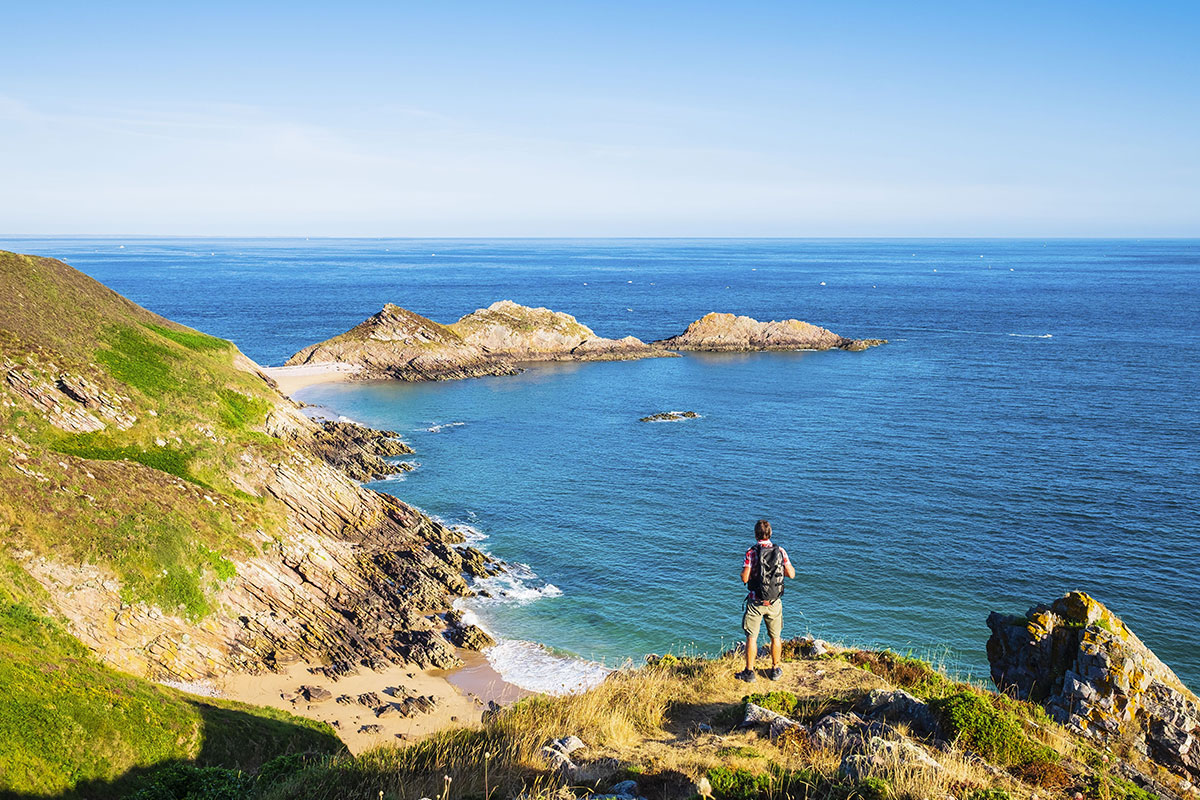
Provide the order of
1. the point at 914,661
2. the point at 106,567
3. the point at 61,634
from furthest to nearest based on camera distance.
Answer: the point at 106,567
the point at 61,634
the point at 914,661

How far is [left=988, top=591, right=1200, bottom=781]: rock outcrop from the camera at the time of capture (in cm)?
1380

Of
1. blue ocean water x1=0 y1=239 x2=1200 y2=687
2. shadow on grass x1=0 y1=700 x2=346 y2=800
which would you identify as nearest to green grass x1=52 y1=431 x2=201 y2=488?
shadow on grass x1=0 y1=700 x2=346 y2=800

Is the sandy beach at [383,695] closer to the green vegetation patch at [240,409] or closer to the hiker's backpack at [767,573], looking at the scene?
the hiker's backpack at [767,573]

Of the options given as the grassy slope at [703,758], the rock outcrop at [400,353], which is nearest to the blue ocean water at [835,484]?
the rock outcrop at [400,353]

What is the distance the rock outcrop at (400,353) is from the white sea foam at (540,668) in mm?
61041

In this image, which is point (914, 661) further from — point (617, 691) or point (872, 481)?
point (872, 481)

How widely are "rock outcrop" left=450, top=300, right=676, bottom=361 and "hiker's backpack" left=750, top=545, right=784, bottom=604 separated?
287 feet

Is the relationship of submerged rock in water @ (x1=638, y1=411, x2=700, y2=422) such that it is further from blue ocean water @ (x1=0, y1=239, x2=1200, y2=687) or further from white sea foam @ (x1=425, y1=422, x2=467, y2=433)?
white sea foam @ (x1=425, y1=422, x2=467, y2=433)

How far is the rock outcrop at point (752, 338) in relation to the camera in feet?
360

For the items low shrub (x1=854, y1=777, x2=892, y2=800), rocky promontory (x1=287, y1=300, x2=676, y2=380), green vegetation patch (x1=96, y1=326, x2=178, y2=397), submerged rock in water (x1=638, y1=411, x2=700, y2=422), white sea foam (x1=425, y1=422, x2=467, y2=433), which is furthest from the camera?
rocky promontory (x1=287, y1=300, x2=676, y2=380)

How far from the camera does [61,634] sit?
2245cm

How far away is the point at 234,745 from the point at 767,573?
14.3m

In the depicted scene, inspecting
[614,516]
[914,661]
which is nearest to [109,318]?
[614,516]

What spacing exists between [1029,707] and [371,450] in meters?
49.5
